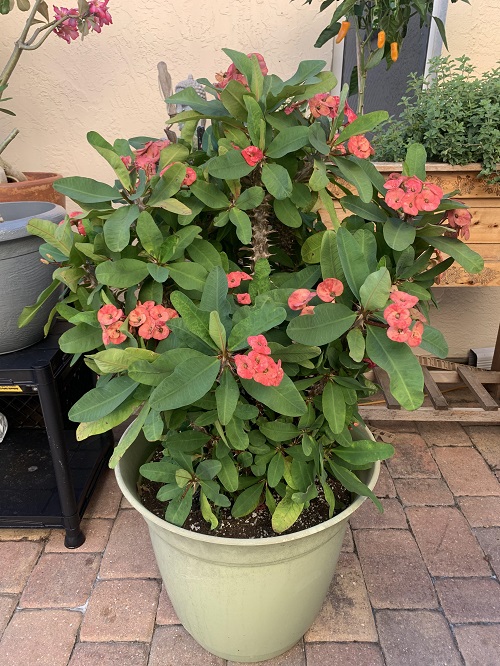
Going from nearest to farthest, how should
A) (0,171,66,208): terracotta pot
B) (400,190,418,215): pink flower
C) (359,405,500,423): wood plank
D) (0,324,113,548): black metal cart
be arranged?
(400,190,418,215): pink flower → (0,324,113,548): black metal cart → (0,171,66,208): terracotta pot → (359,405,500,423): wood plank

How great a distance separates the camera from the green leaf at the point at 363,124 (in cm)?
90

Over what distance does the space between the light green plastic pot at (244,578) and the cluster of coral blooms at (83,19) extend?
4.48ft

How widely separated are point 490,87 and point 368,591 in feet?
5.48

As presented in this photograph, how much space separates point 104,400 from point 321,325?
44 centimetres

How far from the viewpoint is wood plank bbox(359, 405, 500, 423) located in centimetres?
210

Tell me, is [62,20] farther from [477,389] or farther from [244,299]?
[477,389]

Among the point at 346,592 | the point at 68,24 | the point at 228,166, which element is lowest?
the point at 346,592

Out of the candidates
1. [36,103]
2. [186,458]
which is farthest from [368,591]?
[36,103]

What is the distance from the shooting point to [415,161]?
95 cm

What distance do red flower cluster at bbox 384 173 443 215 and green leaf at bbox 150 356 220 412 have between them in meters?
0.42

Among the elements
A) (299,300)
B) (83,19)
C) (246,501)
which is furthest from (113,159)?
(83,19)

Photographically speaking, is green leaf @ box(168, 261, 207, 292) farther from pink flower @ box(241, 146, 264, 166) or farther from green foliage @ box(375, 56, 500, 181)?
green foliage @ box(375, 56, 500, 181)

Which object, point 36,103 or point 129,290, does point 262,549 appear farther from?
point 36,103

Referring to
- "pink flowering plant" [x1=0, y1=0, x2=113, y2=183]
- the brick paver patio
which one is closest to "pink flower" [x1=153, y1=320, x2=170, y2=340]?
the brick paver patio
